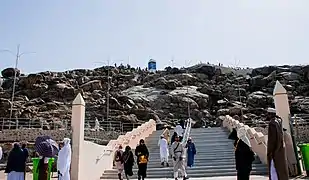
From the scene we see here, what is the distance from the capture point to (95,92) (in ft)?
148

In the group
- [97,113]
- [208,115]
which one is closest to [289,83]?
[208,115]

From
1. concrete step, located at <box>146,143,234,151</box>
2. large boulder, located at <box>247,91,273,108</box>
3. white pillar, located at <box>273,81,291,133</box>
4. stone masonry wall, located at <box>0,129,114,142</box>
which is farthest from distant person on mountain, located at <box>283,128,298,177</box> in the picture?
large boulder, located at <box>247,91,273,108</box>

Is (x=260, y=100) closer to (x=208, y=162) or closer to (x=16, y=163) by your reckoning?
(x=208, y=162)

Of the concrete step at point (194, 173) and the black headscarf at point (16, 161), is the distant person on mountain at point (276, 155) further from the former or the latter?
the black headscarf at point (16, 161)

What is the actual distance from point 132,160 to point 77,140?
7.30 feet

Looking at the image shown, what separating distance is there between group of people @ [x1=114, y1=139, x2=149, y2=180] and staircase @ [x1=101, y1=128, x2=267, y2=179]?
1870 mm

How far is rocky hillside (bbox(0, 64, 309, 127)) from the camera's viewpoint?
37.4 metres

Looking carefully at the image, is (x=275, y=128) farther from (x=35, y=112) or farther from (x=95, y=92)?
(x=95, y=92)

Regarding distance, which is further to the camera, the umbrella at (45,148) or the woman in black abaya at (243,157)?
the umbrella at (45,148)

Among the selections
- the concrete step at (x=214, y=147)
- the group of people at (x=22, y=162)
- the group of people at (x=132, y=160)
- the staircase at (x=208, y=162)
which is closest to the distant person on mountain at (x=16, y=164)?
the group of people at (x=22, y=162)

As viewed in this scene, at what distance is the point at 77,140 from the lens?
42.2 ft

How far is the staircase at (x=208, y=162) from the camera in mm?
13883

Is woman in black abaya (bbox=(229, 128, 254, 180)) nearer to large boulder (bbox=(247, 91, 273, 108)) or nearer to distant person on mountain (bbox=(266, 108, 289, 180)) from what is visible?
distant person on mountain (bbox=(266, 108, 289, 180))

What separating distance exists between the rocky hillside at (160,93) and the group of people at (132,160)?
21.1 meters
